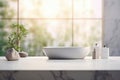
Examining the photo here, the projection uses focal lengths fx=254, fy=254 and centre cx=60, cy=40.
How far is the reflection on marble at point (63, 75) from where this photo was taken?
36.4 inches

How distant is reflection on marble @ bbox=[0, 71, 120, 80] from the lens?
0.92 m

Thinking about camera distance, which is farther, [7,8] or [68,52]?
[7,8]

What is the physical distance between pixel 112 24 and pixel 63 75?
8.26 feet

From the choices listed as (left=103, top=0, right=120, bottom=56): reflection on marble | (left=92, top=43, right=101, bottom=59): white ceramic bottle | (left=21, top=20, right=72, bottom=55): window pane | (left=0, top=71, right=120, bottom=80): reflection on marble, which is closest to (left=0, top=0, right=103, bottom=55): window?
(left=21, top=20, right=72, bottom=55): window pane

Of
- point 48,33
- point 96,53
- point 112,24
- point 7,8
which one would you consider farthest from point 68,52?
point 7,8

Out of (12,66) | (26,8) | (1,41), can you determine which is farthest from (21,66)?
(26,8)

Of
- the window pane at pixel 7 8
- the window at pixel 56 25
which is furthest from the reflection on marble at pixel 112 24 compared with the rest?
the window pane at pixel 7 8

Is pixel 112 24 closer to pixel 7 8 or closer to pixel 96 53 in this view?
pixel 96 53

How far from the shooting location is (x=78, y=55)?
130 cm

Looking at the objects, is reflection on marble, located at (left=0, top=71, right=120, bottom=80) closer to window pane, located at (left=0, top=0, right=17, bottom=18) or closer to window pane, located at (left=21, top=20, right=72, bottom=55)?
window pane, located at (left=21, top=20, right=72, bottom=55)

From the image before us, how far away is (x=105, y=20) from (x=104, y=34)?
19cm

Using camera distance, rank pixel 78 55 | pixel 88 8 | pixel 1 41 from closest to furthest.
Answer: pixel 78 55 < pixel 1 41 < pixel 88 8

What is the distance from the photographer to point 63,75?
931 millimetres

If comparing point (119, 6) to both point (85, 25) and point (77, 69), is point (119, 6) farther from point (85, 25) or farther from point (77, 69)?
point (85, 25)
